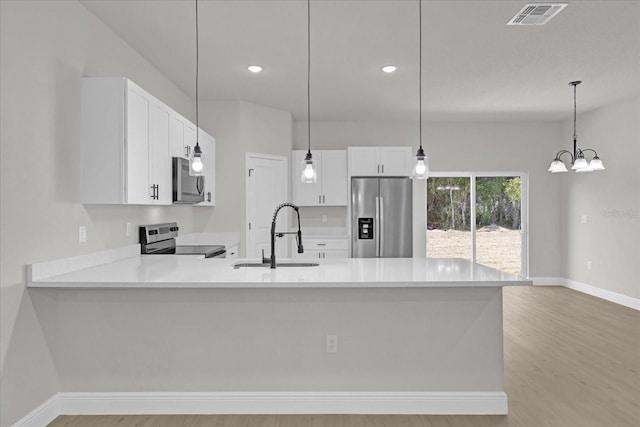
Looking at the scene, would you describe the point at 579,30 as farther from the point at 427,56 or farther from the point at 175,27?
the point at 175,27

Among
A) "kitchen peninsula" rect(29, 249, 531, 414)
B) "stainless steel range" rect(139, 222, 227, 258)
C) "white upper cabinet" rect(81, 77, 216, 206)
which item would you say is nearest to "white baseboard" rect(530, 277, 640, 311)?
"kitchen peninsula" rect(29, 249, 531, 414)

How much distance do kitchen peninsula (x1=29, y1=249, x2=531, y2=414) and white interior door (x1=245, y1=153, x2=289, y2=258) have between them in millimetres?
2920

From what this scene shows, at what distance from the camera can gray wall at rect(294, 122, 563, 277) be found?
7039 millimetres

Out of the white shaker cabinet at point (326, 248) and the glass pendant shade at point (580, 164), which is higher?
the glass pendant shade at point (580, 164)

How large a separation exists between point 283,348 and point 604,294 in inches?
212

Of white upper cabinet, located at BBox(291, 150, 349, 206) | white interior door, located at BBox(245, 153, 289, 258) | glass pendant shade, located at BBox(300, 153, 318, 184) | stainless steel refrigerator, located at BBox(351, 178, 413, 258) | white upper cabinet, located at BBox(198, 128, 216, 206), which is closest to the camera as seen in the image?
glass pendant shade, located at BBox(300, 153, 318, 184)

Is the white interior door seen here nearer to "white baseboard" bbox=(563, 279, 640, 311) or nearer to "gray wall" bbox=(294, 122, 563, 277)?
"gray wall" bbox=(294, 122, 563, 277)

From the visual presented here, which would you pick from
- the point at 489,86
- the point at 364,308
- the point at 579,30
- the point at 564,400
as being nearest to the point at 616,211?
the point at 489,86

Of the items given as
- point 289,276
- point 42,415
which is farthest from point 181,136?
point 42,415

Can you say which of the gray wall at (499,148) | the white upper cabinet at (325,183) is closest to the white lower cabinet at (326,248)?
the white upper cabinet at (325,183)

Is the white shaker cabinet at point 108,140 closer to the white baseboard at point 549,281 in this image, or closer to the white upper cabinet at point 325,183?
the white upper cabinet at point 325,183

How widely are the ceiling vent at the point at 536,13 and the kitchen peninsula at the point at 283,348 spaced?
1.85 metres

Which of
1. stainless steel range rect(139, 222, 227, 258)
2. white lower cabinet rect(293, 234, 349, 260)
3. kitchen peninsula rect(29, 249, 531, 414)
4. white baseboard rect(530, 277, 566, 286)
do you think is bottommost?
white baseboard rect(530, 277, 566, 286)

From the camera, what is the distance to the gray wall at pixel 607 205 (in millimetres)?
5676
